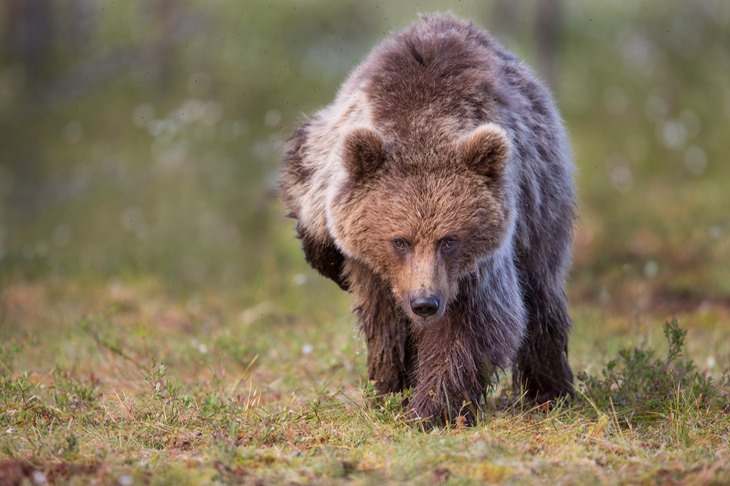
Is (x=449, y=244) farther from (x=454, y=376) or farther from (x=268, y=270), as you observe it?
(x=268, y=270)

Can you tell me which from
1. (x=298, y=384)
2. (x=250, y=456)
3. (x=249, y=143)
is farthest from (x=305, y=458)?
(x=249, y=143)

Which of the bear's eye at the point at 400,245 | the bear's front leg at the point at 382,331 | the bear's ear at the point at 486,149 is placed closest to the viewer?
the bear's ear at the point at 486,149

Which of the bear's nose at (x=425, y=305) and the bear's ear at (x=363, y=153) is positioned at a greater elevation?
the bear's ear at (x=363, y=153)

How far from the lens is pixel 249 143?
48.2 feet

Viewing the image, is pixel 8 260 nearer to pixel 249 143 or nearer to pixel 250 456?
pixel 249 143

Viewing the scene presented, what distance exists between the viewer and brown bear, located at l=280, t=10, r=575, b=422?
5.23m

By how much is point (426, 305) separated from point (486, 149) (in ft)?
2.89

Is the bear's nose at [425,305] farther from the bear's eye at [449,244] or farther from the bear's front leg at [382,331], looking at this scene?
the bear's front leg at [382,331]

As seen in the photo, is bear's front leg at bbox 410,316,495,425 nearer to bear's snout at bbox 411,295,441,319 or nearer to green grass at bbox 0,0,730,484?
green grass at bbox 0,0,730,484

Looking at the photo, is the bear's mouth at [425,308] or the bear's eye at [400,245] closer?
the bear's mouth at [425,308]

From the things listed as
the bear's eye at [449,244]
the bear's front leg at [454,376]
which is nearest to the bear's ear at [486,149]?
the bear's eye at [449,244]

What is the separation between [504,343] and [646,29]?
47.0 ft

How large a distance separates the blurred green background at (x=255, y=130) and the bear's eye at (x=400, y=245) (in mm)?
1700

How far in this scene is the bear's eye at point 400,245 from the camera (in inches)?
207
